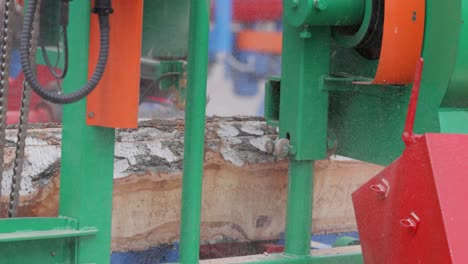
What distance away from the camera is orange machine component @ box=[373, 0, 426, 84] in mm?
2473

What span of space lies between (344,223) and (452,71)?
1.50 meters

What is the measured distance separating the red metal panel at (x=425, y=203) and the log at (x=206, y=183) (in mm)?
1347

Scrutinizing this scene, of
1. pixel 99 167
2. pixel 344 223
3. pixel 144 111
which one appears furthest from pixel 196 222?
pixel 144 111

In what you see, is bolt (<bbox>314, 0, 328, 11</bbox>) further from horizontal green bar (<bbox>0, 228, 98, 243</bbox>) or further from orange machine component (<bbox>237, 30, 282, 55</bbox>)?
orange machine component (<bbox>237, 30, 282, 55</bbox>)

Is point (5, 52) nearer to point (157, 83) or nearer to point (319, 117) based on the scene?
point (319, 117)

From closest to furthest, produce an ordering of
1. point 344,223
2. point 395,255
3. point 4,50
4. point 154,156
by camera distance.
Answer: point 395,255 → point 4,50 → point 154,156 → point 344,223

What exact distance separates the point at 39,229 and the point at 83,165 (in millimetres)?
198

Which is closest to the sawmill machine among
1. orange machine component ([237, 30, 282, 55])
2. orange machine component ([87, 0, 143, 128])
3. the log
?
orange machine component ([87, 0, 143, 128])

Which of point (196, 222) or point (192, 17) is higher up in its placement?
point (192, 17)

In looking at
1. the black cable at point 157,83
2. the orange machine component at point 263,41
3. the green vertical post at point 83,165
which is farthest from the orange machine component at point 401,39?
the orange machine component at point 263,41

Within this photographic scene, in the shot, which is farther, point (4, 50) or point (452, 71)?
point (452, 71)

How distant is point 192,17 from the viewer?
2.54 m

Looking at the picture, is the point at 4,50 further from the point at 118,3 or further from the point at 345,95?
the point at 345,95

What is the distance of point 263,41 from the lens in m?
4.86
